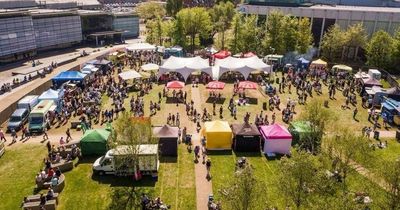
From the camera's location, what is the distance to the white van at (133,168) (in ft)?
73.0

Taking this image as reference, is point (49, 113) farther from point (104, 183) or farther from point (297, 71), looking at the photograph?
point (297, 71)

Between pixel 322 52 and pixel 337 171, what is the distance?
129ft

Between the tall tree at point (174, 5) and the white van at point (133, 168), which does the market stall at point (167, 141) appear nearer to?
the white van at point (133, 168)

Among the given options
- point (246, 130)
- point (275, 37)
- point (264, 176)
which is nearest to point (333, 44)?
point (275, 37)

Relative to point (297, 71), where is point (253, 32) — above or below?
above

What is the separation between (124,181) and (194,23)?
47858 millimetres

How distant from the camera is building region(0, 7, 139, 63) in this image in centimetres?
5206

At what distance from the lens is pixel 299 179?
16.7 meters

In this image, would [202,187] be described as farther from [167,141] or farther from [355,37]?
[355,37]

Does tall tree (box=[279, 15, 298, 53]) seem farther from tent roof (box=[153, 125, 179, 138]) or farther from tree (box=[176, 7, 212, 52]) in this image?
tent roof (box=[153, 125, 179, 138])

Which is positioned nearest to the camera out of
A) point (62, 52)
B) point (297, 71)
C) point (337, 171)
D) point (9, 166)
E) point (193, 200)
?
point (193, 200)

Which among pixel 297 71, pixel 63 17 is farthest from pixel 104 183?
pixel 63 17

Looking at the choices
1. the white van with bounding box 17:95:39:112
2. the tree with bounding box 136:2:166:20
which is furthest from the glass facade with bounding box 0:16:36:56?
the tree with bounding box 136:2:166:20

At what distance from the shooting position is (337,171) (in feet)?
72.5
